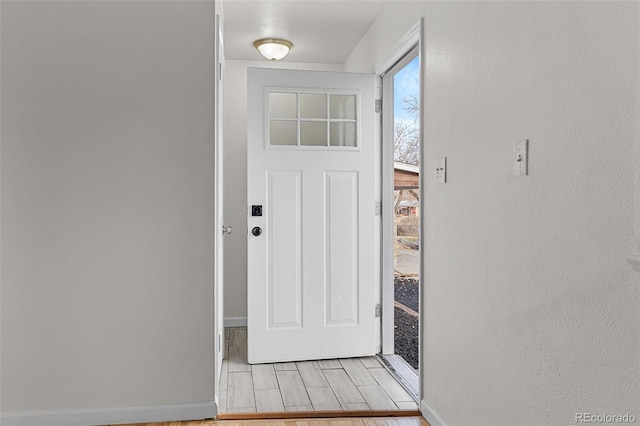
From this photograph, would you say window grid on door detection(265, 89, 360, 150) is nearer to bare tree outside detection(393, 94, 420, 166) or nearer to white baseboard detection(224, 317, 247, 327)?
bare tree outside detection(393, 94, 420, 166)

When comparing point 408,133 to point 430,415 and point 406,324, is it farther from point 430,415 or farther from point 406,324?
point 430,415

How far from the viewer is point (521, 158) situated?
169 cm

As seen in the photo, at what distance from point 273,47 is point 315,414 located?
105 inches

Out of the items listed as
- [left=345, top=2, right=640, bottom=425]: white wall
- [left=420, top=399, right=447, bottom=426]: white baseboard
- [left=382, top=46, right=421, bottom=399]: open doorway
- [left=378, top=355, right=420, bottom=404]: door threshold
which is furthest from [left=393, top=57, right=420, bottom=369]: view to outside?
[left=345, top=2, right=640, bottom=425]: white wall

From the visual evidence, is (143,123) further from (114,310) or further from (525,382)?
(525,382)

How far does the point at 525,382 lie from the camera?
5.51ft

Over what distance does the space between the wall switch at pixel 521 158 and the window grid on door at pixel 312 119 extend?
6.10 feet

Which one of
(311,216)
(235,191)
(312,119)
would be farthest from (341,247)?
(235,191)

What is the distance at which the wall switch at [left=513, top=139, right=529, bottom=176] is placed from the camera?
167 centimetres

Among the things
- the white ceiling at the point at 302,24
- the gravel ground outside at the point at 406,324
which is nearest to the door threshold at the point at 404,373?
the gravel ground outside at the point at 406,324

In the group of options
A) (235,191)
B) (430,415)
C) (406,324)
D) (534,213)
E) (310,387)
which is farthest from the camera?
(406,324)

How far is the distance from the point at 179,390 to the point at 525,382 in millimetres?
1614

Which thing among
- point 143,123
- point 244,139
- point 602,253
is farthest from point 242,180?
point 602,253

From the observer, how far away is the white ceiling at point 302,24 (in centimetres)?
329
